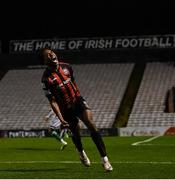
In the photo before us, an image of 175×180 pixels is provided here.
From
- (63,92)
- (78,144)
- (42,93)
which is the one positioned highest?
(63,92)

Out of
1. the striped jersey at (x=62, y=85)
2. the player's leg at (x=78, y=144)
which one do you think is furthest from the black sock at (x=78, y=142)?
the striped jersey at (x=62, y=85)

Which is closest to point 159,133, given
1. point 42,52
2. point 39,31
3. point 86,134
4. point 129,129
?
point 129,129

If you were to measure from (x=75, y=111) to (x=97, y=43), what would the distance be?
29680 millimetres

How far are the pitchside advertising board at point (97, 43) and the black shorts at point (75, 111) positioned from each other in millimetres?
28867

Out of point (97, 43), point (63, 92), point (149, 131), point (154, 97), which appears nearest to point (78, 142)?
point (63, 92)

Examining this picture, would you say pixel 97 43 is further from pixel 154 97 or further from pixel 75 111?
pixel 75 111

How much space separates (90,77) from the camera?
141ft

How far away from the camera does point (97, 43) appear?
41.8 meters

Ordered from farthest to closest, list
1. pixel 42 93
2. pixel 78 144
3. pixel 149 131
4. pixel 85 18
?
pixel 42 93 < pixel 85 18 < pixel 149 131 < pixel 78 144

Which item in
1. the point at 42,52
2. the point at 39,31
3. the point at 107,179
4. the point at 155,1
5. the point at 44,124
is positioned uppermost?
the point at 42,52

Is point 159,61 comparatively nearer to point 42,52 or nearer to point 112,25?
point 112,25

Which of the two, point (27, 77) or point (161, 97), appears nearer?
point (161, 97)

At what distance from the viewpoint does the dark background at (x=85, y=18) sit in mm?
40625

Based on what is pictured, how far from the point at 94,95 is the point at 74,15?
18.9 ft
